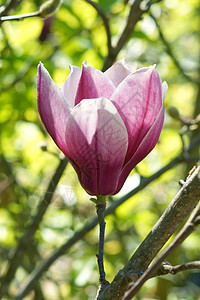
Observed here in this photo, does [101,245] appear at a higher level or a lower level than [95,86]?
lower

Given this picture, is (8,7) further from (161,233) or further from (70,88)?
(161,233)

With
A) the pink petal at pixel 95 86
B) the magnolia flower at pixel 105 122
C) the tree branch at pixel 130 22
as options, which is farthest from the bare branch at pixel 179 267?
the tree branch at pixel 130 22

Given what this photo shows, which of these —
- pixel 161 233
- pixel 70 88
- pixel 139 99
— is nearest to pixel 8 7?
pixel 70 88

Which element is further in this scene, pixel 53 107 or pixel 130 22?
pixel 130 22

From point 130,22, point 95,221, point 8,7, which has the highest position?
point 8,7

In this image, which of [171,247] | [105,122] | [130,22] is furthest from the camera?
[130,22]

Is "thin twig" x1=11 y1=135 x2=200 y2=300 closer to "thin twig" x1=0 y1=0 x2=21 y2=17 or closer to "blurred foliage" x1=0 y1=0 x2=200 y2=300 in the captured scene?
"blurred foliage" x1=0 y1=0 x2=200 y2=300

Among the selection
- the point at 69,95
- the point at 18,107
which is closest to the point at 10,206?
the point at 18,107

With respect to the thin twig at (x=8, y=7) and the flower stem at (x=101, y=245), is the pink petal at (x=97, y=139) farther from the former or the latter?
the thin twig at (x=8, y=7)
